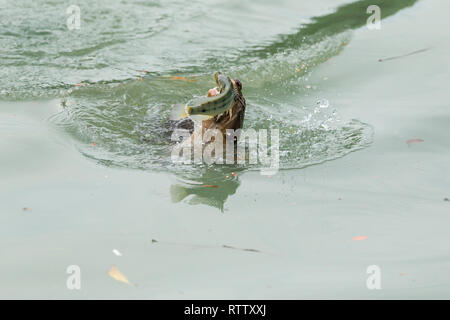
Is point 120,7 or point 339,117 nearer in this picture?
point 339,117

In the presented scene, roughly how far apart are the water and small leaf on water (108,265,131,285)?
4cm

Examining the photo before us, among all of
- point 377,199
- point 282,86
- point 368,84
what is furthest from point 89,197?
point 368,84

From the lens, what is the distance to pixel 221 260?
3047mm

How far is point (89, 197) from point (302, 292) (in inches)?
57.0

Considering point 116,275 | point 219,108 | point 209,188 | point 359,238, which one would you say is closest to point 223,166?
point 209,188

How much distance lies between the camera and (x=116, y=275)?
2.90 metres

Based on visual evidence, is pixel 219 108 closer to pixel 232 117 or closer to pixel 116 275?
pixel 232 117

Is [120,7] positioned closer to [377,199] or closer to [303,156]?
[303,156]

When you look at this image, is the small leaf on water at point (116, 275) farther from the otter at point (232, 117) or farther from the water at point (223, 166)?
the otter at point (232, 117)

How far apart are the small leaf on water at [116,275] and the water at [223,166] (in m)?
0.04

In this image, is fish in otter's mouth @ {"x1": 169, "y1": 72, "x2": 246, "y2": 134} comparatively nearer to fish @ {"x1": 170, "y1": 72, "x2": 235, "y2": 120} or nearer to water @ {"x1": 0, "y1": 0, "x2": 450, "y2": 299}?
fish @ {"x1": 170, "y1": 72, "x2": 235, "y2": 120}

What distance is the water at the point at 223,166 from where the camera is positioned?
9.85 feet

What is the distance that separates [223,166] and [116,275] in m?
1.41

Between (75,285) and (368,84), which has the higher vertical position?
(368,84)
